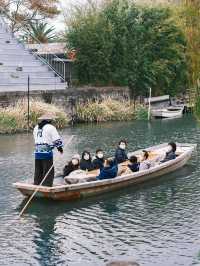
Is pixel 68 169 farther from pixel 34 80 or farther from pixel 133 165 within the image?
pixel 34 80

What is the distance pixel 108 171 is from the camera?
16.2 m

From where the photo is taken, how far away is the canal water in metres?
11.5

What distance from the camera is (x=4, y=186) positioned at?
17.5 metres

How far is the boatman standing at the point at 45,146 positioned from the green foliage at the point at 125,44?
25653 mm

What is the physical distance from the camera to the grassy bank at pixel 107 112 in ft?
118

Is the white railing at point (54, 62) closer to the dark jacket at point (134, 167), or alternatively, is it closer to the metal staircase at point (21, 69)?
the metal staircase at point (21, 69)

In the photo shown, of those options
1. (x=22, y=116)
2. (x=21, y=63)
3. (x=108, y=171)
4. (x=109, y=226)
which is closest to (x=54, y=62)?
(x=21, y=63)

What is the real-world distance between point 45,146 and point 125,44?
26632mm

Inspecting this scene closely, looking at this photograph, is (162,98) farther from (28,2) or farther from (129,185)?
(129,185)

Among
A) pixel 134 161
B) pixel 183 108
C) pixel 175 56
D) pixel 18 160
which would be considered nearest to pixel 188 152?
pixel 134 161

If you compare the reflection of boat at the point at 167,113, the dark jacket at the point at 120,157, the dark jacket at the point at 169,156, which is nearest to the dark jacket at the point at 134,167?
the dark jacket at the point at 120,157

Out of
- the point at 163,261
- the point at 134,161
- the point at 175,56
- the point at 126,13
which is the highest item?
the point at 126,13

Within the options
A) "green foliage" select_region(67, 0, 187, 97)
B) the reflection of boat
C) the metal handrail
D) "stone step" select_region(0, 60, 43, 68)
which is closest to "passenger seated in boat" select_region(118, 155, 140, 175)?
the reflection of boat

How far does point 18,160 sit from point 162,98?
2291cm
